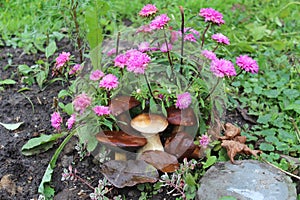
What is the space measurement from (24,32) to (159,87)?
1.60 meters

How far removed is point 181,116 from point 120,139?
0.34m

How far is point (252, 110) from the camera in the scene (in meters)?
3.01

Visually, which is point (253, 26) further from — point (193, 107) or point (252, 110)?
point (193, 107)

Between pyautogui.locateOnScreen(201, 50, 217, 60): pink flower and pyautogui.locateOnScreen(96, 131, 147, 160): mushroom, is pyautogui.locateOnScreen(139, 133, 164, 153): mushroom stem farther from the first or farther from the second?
pyautogui.locateOnScreen(201, 50, 217, 60): pink flower

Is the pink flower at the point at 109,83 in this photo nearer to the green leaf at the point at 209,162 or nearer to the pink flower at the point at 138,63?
the pink flower at the point at 138,63

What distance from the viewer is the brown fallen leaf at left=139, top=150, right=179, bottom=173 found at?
2353mm

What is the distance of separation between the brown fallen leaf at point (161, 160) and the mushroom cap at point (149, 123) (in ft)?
0.37

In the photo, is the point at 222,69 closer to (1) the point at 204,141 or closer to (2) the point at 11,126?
(1) the point at 204,141

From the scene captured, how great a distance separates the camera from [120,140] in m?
2.35

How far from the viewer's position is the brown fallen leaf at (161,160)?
2.35 meters

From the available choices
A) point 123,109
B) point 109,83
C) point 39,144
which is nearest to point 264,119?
point 123,109

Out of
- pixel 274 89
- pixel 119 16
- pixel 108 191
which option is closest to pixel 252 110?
pixel 274 89

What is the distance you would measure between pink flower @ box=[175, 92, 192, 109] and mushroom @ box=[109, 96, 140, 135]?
217 mm

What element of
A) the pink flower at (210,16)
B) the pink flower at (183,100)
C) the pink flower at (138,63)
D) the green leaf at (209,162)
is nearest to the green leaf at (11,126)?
the pink flower at (138,63)
